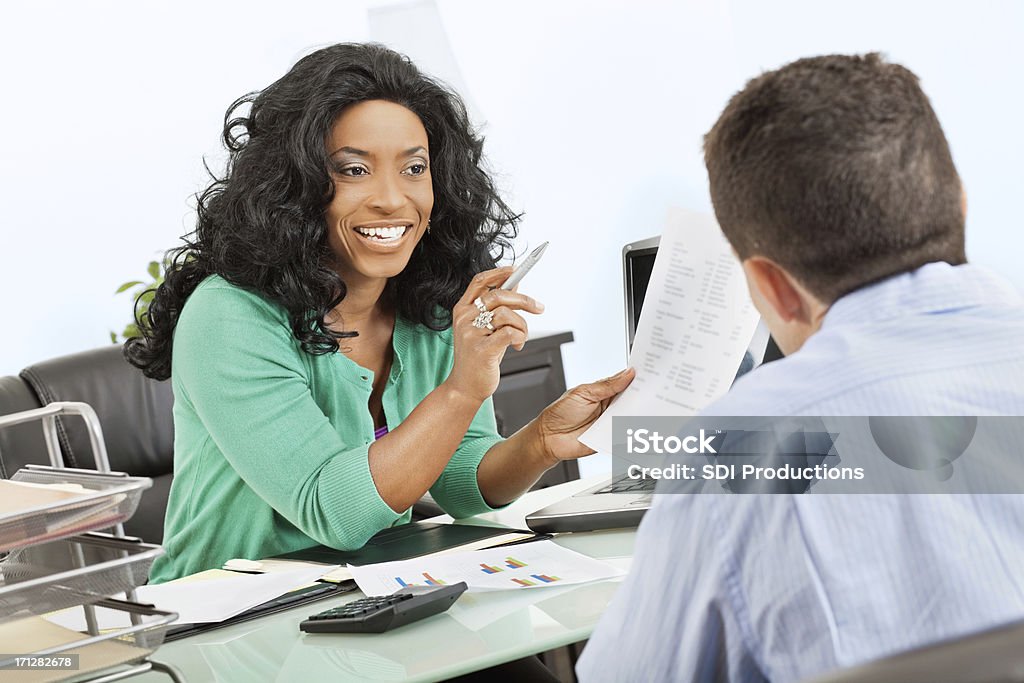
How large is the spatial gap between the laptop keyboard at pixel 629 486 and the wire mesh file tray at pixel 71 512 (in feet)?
2.58

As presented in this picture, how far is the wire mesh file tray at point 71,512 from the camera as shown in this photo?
86cm

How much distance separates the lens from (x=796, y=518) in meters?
0.66

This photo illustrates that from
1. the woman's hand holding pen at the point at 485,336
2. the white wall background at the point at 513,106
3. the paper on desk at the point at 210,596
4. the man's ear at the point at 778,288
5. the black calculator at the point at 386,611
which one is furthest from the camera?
the white wall background at the point at 513,106

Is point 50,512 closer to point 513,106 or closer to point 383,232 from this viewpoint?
point 383,232

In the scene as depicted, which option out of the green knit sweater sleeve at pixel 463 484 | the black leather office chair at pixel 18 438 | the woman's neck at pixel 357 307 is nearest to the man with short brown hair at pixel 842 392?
the green knit sweater sleeve at pixel 463 484

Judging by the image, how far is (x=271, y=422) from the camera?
1463 mm

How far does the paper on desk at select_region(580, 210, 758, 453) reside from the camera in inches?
44.4

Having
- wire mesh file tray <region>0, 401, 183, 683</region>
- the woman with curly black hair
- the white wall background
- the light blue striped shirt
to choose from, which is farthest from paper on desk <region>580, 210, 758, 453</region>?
the white wall background

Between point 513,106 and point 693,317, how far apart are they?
2.95 metres

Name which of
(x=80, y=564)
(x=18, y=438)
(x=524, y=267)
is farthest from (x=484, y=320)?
(x=18, y=438)

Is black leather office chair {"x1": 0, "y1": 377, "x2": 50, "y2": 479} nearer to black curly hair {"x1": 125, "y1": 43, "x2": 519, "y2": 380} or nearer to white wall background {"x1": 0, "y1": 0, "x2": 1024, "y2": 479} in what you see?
black curly hair {"x1": 125, "y1": 43, "x2": 519, "y2": 380}

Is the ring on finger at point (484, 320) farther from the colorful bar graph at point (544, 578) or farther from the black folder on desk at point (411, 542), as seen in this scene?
the colorful bar graph at point (544, 578)

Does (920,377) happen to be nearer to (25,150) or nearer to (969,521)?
(969,521)

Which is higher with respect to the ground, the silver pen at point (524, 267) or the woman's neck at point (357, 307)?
the silver pen at point (524, 267)
